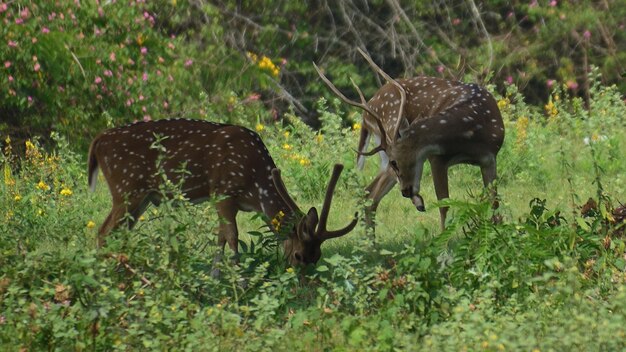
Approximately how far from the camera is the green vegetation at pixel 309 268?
6707 millimetres

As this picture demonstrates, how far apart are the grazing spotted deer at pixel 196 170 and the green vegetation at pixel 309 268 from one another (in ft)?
1.21

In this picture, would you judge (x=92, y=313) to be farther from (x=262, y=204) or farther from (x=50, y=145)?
(x=50, y=145)

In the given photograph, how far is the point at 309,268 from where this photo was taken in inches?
339

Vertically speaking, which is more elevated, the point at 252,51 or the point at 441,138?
the point at 441,138

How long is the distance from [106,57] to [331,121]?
2.33 metres

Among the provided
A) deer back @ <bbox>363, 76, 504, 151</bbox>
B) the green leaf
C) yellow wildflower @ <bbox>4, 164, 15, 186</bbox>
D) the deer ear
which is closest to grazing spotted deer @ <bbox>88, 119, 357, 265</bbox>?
the deer ear

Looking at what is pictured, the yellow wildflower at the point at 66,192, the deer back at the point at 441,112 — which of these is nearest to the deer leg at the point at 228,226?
the deer back at the point at 441,112

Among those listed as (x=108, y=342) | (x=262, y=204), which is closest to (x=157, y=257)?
(x=108, y=342)

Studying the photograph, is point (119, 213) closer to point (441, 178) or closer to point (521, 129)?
point (441, 178)

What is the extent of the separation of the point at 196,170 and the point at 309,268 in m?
1.29

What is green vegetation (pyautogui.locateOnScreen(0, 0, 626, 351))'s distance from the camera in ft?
22.0

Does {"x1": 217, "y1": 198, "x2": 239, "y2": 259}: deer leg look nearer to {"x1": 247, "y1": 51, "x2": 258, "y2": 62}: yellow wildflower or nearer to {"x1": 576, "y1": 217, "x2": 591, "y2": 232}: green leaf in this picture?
{"x1": 576, "y1": 217, "x2": 591, "y2": 232}: green leaf

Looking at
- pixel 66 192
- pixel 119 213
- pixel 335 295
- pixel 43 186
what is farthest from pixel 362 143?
pixel 335 295

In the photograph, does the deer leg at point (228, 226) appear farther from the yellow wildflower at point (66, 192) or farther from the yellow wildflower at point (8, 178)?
the yellow wildflower at point (8, 178)
